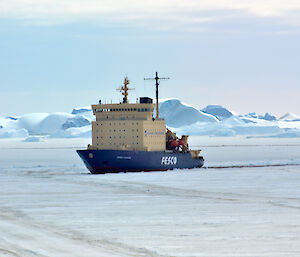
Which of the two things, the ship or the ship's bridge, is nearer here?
the ship

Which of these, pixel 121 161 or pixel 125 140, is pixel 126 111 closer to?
pixel 125 140

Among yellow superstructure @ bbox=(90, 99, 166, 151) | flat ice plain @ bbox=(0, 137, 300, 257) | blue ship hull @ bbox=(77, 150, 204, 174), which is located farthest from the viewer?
yellow superstructure @ bbox=(90, 99, 166, 151)

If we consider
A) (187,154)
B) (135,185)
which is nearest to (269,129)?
(187,154)

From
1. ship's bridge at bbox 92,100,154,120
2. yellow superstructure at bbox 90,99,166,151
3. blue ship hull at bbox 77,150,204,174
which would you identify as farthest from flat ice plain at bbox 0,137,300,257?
ship's bridge at bbox 92,100,154,120

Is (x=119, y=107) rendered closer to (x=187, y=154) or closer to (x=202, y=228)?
(x=187, y=154)

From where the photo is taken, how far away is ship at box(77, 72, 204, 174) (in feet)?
128

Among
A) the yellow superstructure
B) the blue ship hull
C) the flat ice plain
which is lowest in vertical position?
the flat ice plain

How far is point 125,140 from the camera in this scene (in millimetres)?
40000

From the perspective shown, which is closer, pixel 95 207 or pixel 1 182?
pixel 95 207

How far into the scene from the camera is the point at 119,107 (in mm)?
40062

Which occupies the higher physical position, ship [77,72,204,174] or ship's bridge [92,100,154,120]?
ship's bridge [92,100,154,120]

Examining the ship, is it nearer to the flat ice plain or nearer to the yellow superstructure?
the yellow superstructure

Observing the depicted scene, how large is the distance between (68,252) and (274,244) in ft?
14.3

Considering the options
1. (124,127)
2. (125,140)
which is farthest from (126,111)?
(125,140)
